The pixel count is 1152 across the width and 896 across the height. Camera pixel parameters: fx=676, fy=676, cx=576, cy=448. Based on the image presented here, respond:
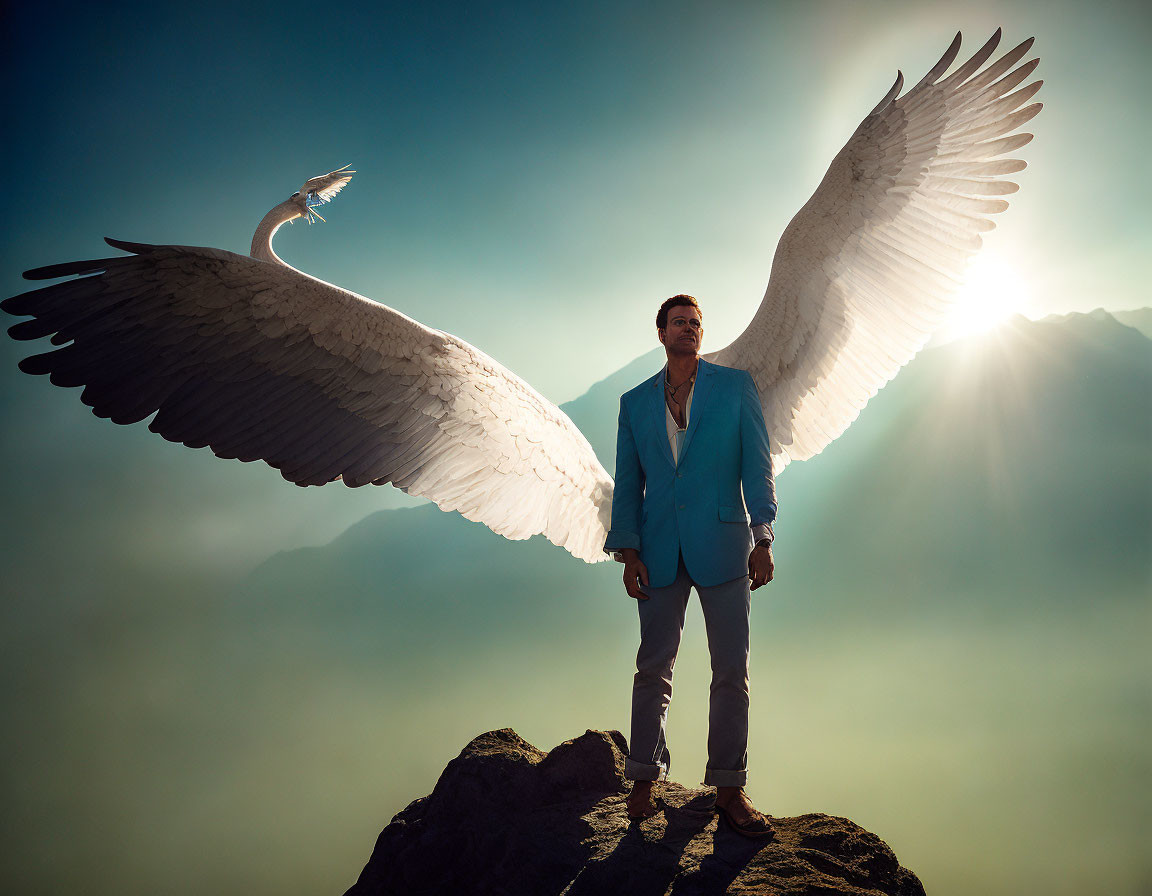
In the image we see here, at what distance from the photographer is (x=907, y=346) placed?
4355mm

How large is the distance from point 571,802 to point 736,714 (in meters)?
1.38

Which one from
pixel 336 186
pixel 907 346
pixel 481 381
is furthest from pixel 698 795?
pixel 336 186

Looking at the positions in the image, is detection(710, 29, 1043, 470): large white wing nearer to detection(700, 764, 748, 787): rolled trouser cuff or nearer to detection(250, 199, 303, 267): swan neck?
detection(700, 764, 748, 787): rolled trouser cuff

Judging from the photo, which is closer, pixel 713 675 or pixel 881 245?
pixel 713 675

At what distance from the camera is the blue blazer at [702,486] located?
3209 millimetres

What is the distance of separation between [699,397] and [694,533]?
0.68 m

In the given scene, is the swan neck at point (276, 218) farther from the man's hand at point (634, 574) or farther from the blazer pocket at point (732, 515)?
the blazer pocket at point (732, 515)

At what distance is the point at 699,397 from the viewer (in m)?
3.39

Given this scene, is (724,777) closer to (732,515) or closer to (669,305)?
(732,515)

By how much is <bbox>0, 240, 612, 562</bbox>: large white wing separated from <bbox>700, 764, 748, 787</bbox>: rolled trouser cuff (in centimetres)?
179

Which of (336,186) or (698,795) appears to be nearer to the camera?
(698,795)

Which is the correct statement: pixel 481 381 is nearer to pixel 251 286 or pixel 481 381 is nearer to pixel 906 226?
pixel 251 286

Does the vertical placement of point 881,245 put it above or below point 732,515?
above

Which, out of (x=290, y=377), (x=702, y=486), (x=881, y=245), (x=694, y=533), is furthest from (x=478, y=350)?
(x=881, y=245)
